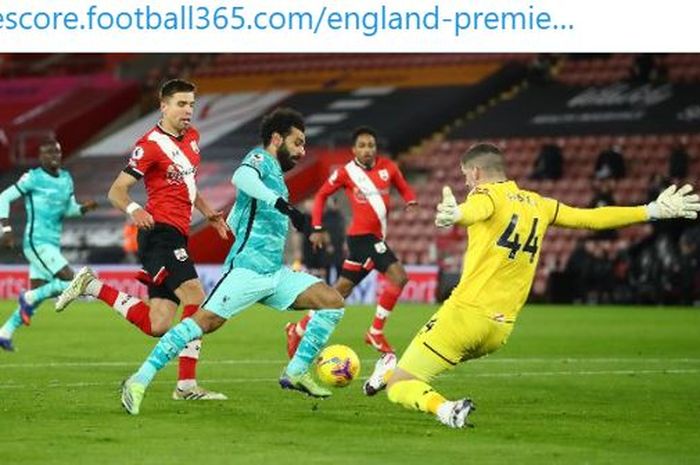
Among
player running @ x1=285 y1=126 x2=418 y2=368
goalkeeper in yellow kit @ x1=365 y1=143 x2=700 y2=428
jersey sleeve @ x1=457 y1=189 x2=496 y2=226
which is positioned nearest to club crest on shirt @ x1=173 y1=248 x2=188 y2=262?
goalkeeper in yellow kit @ x1=365 y1=143 x2=700 y2=428

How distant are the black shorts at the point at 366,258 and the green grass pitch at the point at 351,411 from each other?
909mm

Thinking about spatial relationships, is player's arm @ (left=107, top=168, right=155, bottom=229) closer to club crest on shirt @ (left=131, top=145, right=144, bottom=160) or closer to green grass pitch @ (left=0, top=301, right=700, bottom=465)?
club crest on shirt @ (left=131, top=145, right=144, bottom=160)

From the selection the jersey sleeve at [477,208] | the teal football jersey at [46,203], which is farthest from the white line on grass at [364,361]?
the jersey sleeve at [477,208]

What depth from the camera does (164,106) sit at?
1329 cm

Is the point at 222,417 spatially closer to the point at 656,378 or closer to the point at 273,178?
the point at 273,178

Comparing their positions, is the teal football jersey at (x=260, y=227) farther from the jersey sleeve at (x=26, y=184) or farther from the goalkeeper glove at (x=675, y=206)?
the jersey sleeve at (x=26, y=184)

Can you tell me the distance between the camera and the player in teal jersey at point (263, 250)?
40.8 ft

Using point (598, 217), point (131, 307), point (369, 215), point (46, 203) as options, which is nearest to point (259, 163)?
point (131, 307)

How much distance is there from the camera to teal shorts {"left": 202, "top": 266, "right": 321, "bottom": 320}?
1251 cm

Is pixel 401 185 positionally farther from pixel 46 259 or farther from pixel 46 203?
pixel 46 259

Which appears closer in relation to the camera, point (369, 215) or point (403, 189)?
point (403, 189)

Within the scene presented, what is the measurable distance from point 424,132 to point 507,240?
29186mm

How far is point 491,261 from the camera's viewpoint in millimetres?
11188

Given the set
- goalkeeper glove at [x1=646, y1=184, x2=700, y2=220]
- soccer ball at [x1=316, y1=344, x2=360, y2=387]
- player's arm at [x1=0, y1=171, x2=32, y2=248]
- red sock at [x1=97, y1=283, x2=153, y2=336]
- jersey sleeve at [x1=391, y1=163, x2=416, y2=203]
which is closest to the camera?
goalkeeper glove at [x1=646, y1=184, x2=700, y2=220]
